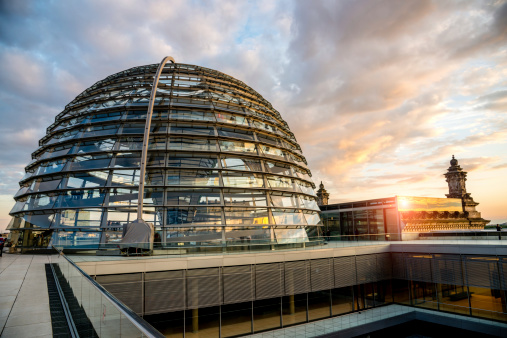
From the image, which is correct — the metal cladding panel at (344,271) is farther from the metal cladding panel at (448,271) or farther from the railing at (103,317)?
the railing at (103,317)

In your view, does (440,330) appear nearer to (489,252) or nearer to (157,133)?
(489,252)

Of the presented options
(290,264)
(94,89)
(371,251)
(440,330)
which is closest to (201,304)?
(290,264)

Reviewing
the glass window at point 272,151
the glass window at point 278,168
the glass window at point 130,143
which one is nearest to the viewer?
the glass window at point 130,143

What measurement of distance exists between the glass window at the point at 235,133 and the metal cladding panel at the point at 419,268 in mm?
16140

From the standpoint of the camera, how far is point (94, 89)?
96.1 feet

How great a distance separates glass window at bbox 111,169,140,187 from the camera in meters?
21.1

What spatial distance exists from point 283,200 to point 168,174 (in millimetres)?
8821

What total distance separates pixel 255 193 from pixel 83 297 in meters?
16.1

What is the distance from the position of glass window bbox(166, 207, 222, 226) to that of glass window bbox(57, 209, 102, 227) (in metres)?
4.67

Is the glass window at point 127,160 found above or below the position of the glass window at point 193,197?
above

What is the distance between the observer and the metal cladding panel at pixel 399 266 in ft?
79.8

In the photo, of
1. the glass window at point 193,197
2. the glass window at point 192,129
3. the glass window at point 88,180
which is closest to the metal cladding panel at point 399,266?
the glass window at point 193,197

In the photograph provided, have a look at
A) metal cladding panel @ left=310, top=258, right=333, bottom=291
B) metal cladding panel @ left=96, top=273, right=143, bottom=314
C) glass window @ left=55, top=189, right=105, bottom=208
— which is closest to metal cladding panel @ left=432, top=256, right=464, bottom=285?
metal cladding panel @ left=310, top=258, right=333, bottom=291

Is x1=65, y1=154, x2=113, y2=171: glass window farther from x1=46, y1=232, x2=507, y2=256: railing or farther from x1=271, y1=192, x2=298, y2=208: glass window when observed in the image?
x1=271, y1=192, x2=298, y2=208: glass window
